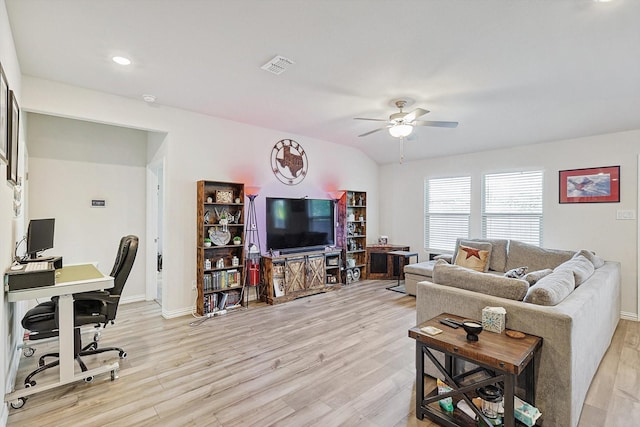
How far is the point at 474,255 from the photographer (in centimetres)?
486

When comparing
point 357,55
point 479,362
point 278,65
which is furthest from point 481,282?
point 278,65

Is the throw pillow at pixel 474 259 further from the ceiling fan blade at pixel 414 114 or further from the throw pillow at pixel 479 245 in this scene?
the ceiling fan blade at pixel 414 114

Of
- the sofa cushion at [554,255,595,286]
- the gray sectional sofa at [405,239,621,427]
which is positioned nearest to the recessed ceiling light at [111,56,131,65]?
the gray sectional sofa at [405,239,621,427]

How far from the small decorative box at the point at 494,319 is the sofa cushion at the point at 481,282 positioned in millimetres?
197

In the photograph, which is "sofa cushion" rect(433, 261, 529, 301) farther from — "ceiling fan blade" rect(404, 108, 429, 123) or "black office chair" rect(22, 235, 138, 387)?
"black office chair" rect(22, 235, 138, 387)

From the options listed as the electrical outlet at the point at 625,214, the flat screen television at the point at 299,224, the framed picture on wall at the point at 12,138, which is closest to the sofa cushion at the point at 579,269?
the electrical outlet at the point at 625,214

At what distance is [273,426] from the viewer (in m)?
2.04

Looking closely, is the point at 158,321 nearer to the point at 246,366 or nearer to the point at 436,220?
the point at 246,366

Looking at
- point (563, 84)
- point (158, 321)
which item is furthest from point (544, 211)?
point (158, 321)

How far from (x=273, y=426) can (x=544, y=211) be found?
16.7 feet

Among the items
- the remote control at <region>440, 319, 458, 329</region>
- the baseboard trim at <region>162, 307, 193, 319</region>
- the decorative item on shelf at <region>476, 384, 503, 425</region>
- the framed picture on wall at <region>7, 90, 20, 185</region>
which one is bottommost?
the baseboard trim at <region>162, 307, 193, 319</region>

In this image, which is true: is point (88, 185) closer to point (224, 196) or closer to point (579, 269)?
point (224, 196)

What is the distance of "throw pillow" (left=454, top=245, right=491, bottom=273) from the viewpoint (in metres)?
4.78

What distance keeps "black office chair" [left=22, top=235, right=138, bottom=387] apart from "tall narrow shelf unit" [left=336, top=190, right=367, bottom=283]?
380 centimetres
